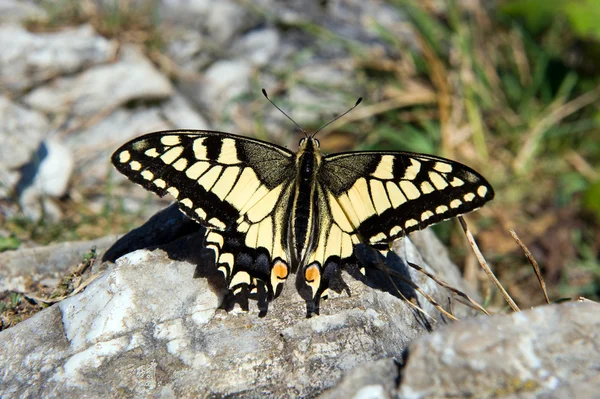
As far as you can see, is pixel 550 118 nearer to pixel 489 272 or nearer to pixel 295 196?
pixel 489 272

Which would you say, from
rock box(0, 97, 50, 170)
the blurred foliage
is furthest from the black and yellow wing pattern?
the blurred foliage

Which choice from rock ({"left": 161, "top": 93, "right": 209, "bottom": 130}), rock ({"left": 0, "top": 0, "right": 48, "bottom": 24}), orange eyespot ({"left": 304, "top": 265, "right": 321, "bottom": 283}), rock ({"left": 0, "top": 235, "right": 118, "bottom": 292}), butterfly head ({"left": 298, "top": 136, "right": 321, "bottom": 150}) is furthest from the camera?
rock ({"left": 161, "top": 93, "right": 209, "bottom": 130})

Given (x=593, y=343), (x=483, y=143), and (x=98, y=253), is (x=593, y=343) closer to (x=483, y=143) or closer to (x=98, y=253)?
(x=98, y=253)

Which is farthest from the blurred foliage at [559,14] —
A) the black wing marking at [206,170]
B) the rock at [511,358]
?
the rock at [511,358]

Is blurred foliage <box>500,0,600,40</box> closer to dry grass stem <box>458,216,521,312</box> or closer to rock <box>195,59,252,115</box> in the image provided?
rock <box>195,59,252,115</box>

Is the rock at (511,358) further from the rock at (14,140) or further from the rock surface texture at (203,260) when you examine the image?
the rock at (14,140)

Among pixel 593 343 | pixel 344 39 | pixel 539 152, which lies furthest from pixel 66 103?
pixel 593 343
